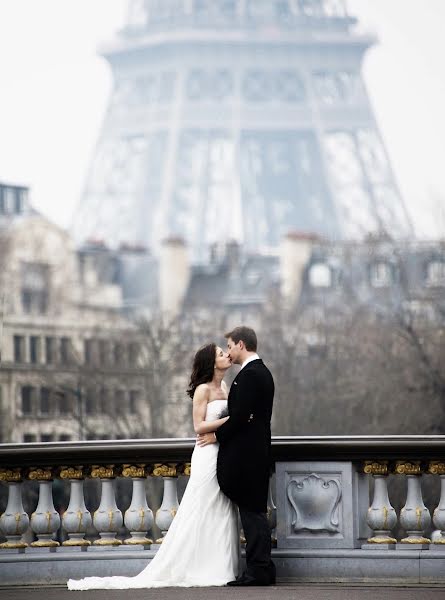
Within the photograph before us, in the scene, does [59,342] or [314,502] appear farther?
[59,342]

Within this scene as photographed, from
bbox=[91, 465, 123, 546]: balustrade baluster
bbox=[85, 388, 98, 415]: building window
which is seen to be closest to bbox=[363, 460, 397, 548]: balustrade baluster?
bbox=[91, 465, 123, 546]: balustrade baluster

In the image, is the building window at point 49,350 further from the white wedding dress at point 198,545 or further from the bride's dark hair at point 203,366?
the white wedding dress at point 198,545

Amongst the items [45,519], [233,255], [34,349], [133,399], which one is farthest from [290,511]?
[233,255]

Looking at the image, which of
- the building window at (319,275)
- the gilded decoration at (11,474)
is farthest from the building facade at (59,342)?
the gilded decoration at (11,474)

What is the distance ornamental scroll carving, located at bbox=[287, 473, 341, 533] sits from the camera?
14352 millimetres

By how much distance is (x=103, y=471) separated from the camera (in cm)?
1487

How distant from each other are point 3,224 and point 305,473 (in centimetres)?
7621

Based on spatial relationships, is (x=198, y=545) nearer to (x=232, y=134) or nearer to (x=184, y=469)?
(x=184, y=469)

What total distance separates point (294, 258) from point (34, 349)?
1737cm

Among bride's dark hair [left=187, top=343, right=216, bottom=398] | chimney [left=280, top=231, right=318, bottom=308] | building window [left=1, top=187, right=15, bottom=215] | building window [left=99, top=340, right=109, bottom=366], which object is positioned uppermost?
building window [left=1, top=187, right=15, bottom=215]

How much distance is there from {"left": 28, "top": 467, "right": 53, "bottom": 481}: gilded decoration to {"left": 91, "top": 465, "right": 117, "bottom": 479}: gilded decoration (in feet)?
1.06

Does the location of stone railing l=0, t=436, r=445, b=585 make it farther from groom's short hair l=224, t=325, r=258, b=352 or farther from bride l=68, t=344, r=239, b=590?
groom's short hair l=224, t=325, r=258, b=352

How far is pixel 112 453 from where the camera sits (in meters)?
14.8

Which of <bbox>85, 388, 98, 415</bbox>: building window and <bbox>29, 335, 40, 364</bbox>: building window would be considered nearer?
<bbox>85, 388, 98, 415</bbox>: building window
